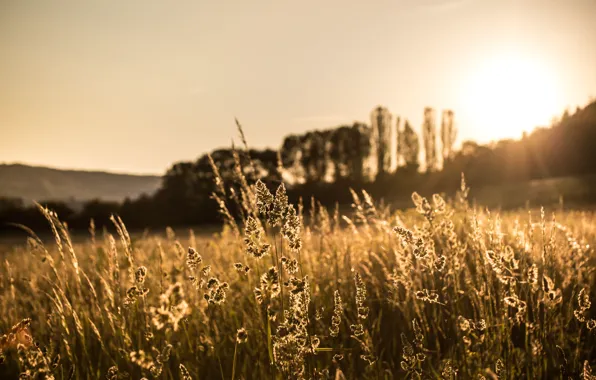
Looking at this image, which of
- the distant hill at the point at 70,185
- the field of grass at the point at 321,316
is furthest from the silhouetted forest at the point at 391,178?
the field of grass at the point at 321,316

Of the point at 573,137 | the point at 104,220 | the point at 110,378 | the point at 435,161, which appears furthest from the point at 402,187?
the point at 110,378

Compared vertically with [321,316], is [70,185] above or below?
above

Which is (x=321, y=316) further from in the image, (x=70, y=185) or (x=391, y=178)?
(x=70, y=185)

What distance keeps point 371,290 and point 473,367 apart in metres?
1.66

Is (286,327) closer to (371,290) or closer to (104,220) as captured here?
(371,290)

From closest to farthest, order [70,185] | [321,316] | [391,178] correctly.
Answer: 1. [321,316]
2. [391,178]
3. [70,185]

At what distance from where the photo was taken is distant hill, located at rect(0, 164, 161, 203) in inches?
1482

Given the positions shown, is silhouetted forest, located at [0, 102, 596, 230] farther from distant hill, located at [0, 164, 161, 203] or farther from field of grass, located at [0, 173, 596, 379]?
field of grass, located at [0, 173, 596, 379]

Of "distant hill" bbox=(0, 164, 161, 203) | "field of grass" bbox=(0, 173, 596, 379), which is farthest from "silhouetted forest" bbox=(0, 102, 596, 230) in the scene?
"field of grass" bbox=(0, 173, 596, 379)

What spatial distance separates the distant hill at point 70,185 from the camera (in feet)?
123

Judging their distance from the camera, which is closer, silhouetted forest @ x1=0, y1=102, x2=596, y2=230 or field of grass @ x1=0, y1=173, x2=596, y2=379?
field of grass @ x1=0, y1=173, x2=596, y2=379

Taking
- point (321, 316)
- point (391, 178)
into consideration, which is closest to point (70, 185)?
point (391, 178)

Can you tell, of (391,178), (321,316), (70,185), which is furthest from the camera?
(70,185)

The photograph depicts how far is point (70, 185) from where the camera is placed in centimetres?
5944
